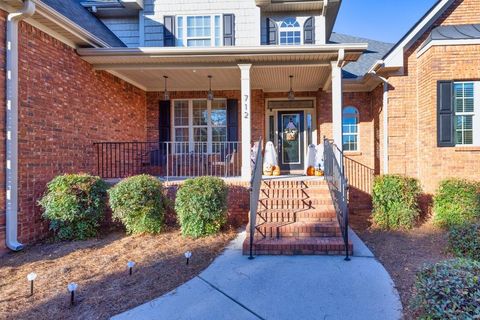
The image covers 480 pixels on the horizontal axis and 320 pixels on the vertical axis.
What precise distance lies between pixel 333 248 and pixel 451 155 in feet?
13.7

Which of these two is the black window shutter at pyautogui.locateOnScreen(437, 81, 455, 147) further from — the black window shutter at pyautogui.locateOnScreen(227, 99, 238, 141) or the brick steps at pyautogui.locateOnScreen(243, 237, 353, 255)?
the black window shutter at pyautogui.locateOnScreen(227, 99, 238, 141)

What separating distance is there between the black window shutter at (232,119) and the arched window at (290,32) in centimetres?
243

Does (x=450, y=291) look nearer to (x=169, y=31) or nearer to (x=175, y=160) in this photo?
(x=175, y=160)

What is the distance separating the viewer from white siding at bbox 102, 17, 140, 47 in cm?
1045

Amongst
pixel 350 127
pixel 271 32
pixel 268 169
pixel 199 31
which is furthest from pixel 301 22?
pixel 268 169

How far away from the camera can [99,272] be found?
4.52 meters

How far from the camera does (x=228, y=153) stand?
395 inches

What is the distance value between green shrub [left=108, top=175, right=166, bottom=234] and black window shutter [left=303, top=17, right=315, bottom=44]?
657 cm

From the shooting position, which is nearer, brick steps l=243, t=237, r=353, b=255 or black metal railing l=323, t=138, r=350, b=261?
black metal railing l=323, t=138, r=350, b=261

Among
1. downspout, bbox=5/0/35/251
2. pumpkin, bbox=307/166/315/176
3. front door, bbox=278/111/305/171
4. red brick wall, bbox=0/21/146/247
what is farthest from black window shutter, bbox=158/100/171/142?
downspout, bbox=5/0/35/251

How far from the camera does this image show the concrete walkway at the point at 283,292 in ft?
11.0

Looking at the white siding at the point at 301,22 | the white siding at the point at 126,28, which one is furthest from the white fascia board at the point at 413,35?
the white siding at the point at 126,28

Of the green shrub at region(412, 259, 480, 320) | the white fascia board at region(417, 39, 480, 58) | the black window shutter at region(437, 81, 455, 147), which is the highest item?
the white fascia board at region(417, 39, 480, 58)

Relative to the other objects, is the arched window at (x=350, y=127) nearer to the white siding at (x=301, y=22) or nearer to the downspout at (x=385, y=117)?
the downspout at (x=385, y=117)
